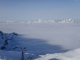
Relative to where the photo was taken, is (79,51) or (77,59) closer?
(77,59)

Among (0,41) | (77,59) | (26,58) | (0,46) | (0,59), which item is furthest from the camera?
(0,41)

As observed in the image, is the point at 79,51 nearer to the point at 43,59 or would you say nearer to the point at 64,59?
the point at 64,59

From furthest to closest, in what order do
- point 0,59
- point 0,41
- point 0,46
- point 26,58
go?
point 0,41 < point 0,46 < point 26,58 < point 0,59

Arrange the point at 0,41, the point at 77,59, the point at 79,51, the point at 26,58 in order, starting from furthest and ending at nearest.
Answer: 1. the point at 0,41
2. the point at 79,51
3. the point at 26,58
4. the point at 77,59

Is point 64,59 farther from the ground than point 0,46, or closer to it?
farther from the ground

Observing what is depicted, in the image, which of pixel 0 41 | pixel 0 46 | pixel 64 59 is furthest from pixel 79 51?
pixel 0 41

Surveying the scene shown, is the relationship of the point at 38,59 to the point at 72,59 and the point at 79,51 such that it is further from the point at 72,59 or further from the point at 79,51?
the point at 79,51

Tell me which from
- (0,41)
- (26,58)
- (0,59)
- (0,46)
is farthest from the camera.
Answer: (0,41)

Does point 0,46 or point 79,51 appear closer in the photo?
point 79,51

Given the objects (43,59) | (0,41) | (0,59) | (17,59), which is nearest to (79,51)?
(43,59)
